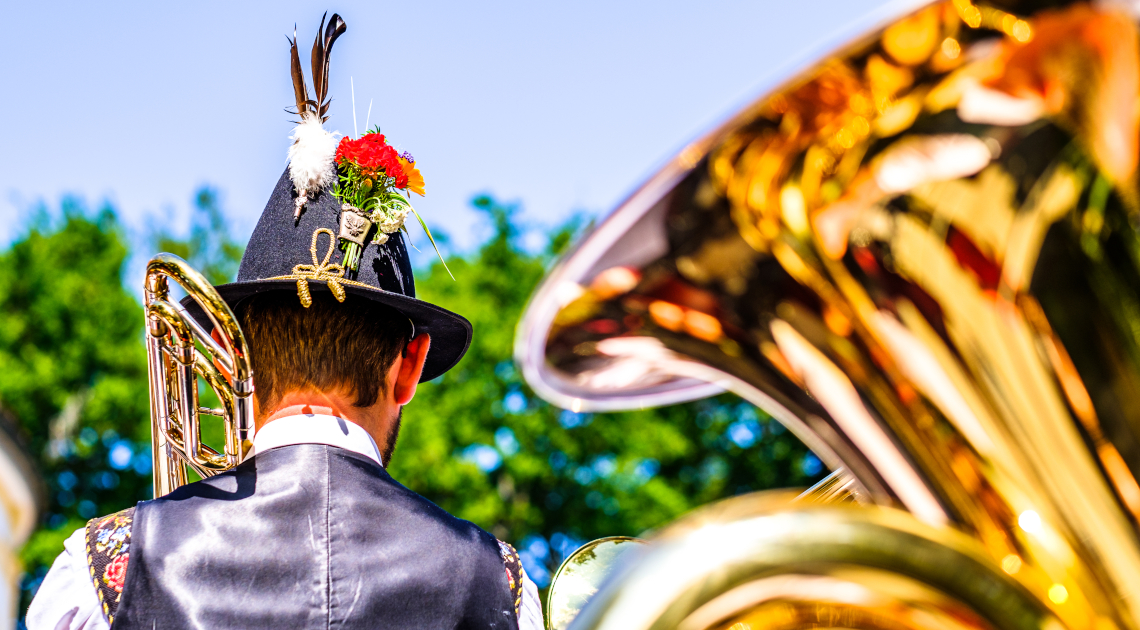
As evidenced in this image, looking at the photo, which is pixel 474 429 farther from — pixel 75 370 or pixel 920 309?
pixel 920 309

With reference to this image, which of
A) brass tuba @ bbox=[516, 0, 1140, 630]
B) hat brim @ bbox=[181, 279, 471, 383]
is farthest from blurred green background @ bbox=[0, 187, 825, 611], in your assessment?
brass tuba @ bbox=[516, 0, 1140, 630]

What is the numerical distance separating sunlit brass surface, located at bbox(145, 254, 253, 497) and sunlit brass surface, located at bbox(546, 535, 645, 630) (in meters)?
0.84

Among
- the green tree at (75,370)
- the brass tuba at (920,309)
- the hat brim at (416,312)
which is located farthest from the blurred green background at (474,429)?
the brass tuba at (920,309)

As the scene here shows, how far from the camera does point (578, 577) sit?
213cm

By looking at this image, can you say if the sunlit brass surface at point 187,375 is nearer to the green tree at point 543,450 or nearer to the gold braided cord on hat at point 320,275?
the gold braided cord on hat at point 320,275

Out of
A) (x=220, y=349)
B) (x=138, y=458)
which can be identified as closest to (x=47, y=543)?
(x=138, y=458)

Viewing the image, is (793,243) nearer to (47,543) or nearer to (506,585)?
(506,585)

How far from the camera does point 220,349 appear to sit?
203cm

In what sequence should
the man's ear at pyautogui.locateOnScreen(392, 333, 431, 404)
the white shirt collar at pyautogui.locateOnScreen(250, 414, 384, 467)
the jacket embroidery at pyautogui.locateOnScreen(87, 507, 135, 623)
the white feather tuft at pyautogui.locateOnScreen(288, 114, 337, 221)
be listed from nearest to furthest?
1. the jacket embroidery at pyautogui.locateOnScreen(87, 507, 135, 623)
2. the white shirt collar at pyautogui.locateOnScreen(250, 414, 384, 467)
3. the man's ear at pyautogui.locateOnScreen(392, 333, 431, 404)
4. the white feather tuft at pyautogui.locateOnScreen(288, 114, 337, 221)

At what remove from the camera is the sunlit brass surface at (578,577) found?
6.89ft

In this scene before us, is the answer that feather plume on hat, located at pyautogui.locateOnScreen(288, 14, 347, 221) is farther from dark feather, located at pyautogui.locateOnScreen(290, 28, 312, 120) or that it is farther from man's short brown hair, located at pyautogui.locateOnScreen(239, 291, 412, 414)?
man's short brown hair, located at pyautogui.locateOnScreen(239, 291, 412, 414)

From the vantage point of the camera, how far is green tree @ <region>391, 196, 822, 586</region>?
16.0 metres

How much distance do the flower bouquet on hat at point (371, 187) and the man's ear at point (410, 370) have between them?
28cm

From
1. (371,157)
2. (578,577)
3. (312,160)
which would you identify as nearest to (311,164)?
(312,160)
